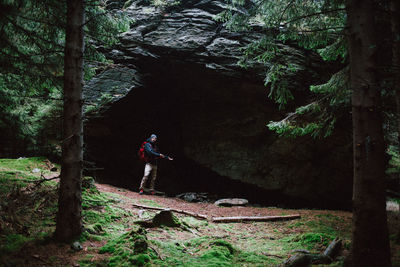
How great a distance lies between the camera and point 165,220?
20.4ft

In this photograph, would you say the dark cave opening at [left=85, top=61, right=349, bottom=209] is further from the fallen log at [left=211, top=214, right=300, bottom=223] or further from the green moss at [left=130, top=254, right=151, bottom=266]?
the green moss at [left=130, top=254, right=151, bottom=266]

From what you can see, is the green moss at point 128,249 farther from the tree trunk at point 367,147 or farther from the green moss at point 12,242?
the tree trunk at point 367,147

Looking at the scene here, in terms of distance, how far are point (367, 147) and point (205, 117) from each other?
11331mm

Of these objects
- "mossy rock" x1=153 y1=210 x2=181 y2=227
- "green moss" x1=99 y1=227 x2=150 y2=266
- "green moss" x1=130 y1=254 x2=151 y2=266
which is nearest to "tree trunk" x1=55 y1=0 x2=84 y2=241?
"green moss" x1=99 y1=227 x2=150 y2=266

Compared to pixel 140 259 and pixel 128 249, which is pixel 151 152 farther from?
pixel 140 259

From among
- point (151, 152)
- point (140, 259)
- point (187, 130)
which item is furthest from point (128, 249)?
point (187, 130)

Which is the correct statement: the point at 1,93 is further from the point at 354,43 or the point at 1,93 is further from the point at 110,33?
the point at 354,43

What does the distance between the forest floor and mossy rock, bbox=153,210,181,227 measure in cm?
13

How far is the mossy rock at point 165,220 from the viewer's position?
6117 mm

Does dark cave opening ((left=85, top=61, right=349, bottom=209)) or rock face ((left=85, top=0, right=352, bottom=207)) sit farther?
dark cave opening ((left=85, top=61, right=349, bottom=209))

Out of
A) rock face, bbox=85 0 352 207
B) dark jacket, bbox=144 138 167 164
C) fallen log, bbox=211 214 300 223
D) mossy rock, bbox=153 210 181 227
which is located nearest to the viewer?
mossy rock, bbox=153 210 181 227

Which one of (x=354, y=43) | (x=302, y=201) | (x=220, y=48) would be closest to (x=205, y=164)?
(x=302, y=201)

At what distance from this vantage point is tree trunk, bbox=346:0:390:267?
354 cm

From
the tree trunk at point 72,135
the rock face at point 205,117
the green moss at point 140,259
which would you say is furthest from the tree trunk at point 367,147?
the rock face at point 205,117
